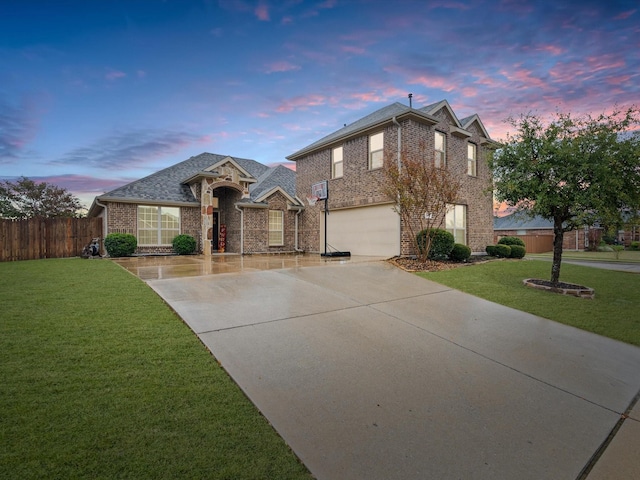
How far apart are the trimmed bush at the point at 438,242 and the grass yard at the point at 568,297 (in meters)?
1.25

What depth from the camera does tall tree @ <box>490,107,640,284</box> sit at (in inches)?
288

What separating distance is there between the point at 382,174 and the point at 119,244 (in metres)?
11.9

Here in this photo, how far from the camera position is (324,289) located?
6863 millimetres

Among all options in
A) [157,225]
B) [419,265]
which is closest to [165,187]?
[157,225]

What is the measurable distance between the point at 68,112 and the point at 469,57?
16.5 metres

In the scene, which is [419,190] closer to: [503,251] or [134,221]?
[503,251]

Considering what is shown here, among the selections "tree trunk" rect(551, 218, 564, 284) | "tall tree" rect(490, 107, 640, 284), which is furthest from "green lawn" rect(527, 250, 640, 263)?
→ "tall tree" rect(490, 107, 640, 284)

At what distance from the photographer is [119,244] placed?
1355cm

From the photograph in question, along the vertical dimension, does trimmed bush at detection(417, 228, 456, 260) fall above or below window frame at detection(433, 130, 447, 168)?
below

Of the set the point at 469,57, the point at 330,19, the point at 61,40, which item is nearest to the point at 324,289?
the point at 330,19

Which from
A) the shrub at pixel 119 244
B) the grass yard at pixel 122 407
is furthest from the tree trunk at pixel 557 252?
the shrub at pixel 119 244

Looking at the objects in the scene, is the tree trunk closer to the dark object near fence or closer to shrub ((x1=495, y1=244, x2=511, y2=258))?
shrub ((x1=495, y1=244, x2=511, y2=258))

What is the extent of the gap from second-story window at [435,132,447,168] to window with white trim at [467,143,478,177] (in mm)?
2324

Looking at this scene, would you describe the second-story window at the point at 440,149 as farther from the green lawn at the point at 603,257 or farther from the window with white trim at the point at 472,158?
the green lawn at the point at 603,257
